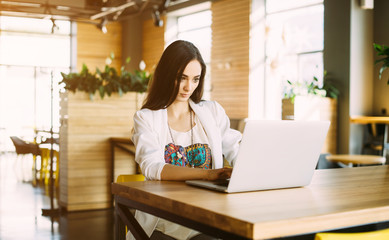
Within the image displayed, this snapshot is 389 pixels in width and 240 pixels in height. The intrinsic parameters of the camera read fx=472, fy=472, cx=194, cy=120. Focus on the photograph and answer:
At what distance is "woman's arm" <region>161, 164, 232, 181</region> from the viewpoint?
1804mm

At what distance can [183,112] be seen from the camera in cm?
236

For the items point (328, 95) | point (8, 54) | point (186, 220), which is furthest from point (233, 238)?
point (8, 54)

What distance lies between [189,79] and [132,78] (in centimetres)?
383

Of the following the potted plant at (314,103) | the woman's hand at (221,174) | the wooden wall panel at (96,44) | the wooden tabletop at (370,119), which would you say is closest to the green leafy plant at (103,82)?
the potted plant at (314,103)

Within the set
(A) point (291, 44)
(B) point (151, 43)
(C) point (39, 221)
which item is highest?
(B) point (151, 43)

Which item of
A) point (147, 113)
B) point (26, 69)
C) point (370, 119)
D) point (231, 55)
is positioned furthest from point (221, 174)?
point (26, 69)

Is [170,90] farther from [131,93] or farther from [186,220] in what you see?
[131,93]

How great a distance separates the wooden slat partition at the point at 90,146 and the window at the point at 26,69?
7303 millimetres

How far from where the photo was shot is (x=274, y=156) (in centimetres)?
160

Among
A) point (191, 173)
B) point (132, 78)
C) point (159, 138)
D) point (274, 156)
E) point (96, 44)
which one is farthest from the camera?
point (96, 44)

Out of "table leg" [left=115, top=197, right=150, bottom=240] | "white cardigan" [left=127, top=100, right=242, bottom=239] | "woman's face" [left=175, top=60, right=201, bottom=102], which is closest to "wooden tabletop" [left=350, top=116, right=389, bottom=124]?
"white cardigan" [left=127, top=100, right=242, bottom=239]

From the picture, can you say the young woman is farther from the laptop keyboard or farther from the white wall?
the white wall

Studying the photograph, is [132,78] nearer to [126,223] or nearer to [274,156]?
[126,223]

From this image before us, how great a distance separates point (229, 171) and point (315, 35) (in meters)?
7.73
